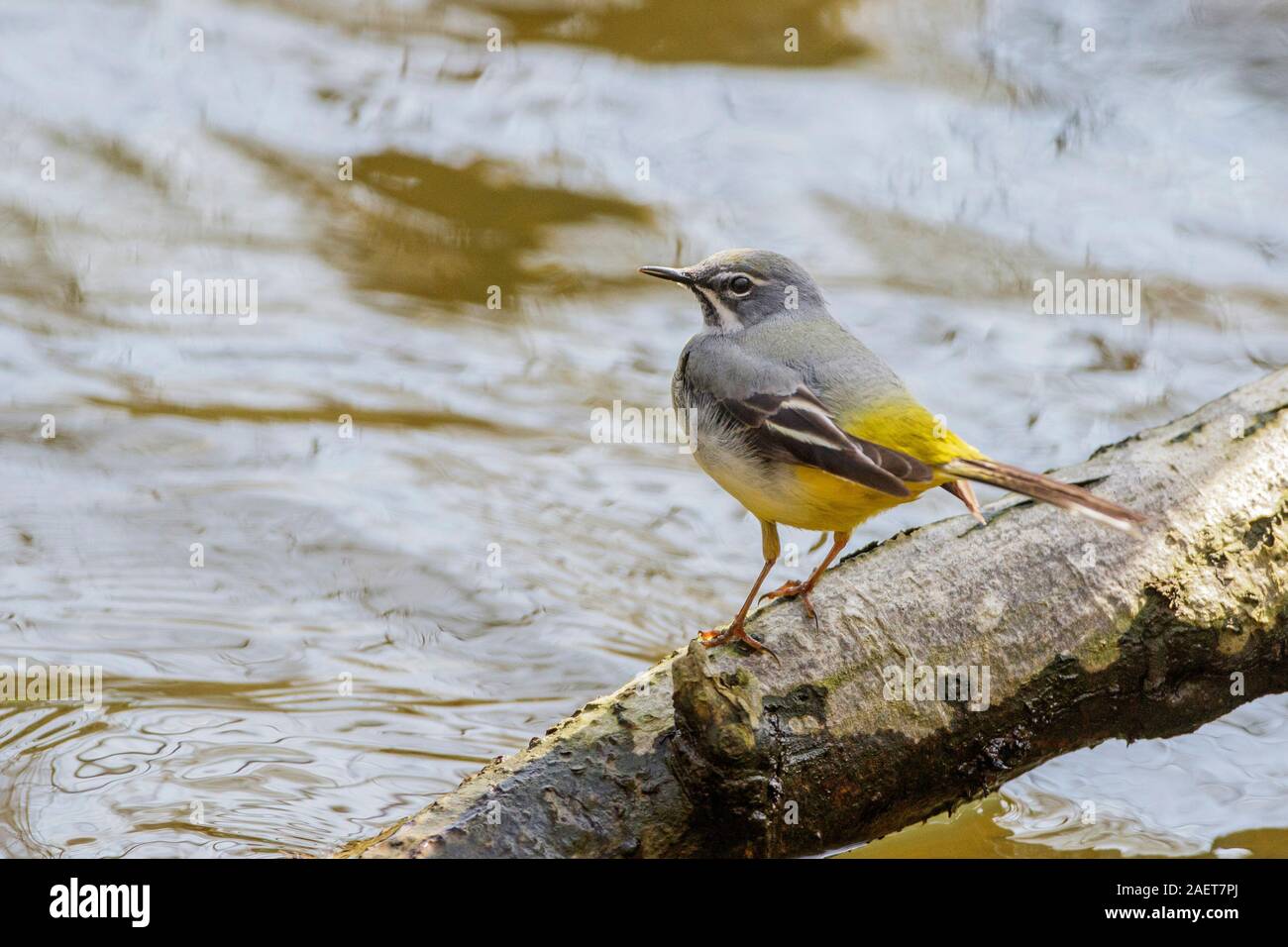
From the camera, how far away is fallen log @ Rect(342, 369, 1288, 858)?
4.10m

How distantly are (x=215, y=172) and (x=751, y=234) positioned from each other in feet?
12.8

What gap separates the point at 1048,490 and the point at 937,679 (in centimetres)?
78

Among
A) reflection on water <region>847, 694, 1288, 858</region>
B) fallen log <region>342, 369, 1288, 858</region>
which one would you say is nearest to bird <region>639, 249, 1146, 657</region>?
fallen log <region>342, 369, 1288, 858</region>

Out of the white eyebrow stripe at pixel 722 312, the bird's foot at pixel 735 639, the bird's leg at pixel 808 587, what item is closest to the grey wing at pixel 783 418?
the white eyebrow stripe at pixel 722 312

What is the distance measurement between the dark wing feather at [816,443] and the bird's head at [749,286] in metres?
0.53

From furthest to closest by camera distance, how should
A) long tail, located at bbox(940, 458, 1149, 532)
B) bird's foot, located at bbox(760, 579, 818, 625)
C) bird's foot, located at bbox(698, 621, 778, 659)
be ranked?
bird's foot, located at bbox(760, 579, 818, 625)
bird's foot, located at bbox(698, 621, 778, 659)
long tail, located at bbox(940, 458, 1149, 532)

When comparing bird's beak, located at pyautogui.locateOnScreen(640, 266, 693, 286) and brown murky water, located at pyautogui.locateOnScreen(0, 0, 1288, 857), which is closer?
bird's beak, located at pyautogui.locateOnScreen(640, 266, 693, 286)

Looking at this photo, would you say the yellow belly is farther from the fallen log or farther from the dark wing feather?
the fallen log

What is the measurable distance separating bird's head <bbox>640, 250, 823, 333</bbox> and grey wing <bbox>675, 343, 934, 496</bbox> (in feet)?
0.67

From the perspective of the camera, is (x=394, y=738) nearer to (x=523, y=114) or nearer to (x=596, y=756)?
(x=596, y=756)

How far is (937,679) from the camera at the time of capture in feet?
15.3

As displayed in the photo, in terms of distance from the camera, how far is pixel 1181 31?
37.6ft

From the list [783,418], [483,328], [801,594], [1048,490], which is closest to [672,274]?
[783,418]
